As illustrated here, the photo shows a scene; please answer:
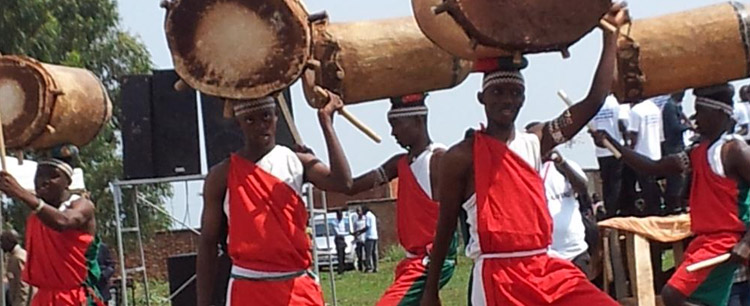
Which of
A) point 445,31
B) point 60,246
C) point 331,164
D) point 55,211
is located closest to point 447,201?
point 445,31

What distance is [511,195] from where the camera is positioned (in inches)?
268

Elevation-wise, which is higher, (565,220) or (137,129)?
(137,129)

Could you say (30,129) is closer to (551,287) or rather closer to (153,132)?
(153,132)

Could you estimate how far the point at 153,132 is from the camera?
14633 mm

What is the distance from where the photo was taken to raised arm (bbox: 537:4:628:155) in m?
6.92

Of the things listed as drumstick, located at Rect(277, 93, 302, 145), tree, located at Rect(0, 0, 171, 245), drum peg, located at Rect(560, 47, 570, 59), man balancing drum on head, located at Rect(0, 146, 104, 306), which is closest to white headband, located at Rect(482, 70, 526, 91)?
drum peg, located at Rect(560, 47, 570, 59)

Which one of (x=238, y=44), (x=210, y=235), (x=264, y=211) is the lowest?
(x=210, y=235)

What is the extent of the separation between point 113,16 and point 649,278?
17927 millimetres

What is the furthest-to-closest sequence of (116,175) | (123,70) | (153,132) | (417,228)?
(123,70)
(116,175)
(153,132)
(417,228)

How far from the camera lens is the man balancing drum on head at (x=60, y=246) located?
416 inches

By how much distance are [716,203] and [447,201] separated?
210 cm

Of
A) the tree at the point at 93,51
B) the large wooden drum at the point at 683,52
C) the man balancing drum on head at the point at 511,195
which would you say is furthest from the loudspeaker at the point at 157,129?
the tree at the point at 93,51

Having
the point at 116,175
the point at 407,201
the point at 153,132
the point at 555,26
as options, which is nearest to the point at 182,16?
the point at 407,201

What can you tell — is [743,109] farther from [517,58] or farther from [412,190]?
[517,58]
